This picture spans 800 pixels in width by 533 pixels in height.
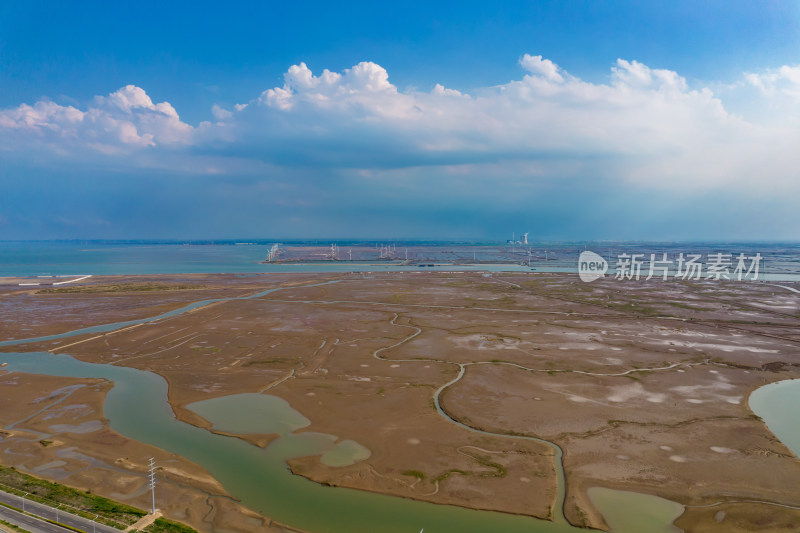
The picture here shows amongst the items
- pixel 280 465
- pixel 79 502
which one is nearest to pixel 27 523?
pixel 79 502

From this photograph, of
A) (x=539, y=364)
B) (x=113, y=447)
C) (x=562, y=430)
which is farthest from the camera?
(x=539, y=364)

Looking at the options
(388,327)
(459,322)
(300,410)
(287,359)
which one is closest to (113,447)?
(300,410)

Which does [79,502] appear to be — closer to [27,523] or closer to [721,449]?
[27,523]

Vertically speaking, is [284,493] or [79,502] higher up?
[79,502]

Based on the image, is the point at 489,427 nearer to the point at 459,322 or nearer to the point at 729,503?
the point at 729,503

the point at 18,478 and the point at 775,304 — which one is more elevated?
the point at 775,304

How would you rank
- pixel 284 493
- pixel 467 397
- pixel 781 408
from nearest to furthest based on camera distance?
pixel 284 493 < pixel 781 408 < pixel 467 397

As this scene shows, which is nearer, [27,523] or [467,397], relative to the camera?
[27,523]
